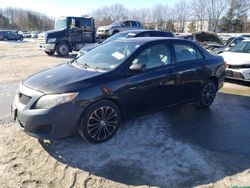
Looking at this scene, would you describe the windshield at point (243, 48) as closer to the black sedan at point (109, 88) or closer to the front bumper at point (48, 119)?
the black sedan at point (109, 88)

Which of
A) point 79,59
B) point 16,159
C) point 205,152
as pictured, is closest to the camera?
point 16,159

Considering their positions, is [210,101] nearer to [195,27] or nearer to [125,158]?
[125,158]

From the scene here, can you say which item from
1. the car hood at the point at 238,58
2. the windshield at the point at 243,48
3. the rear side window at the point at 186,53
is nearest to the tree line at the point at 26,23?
the windshield at the point at 243,48

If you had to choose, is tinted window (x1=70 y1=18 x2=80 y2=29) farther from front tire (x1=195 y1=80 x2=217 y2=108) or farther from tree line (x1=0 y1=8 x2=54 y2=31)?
tree line (x1=0 y1=8 x2=54 y2=31)

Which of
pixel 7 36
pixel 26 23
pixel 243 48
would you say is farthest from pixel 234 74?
pixel 26 23

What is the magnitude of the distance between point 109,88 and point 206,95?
2808 millimetres

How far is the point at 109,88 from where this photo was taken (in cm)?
423

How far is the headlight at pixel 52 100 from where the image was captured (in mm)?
3825

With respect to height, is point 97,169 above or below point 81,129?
below

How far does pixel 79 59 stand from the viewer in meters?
5.34

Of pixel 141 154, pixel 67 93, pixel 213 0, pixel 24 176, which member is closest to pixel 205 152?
pixel 141 154

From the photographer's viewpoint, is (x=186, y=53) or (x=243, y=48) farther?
(x=243, y=48)

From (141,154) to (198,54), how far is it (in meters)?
2.83

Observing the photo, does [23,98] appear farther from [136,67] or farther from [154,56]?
[154,56]
